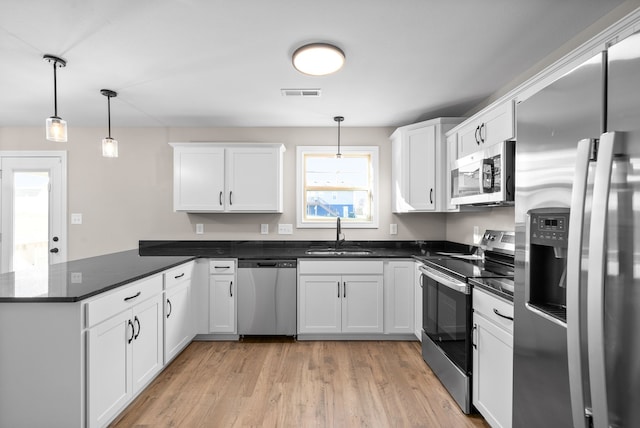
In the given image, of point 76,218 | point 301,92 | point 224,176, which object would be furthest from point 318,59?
point 76,218

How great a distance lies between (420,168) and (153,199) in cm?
317

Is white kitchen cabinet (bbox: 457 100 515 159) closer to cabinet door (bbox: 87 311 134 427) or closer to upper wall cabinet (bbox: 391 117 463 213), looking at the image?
upper wall cabinet (bbox: 391 117 463 213)

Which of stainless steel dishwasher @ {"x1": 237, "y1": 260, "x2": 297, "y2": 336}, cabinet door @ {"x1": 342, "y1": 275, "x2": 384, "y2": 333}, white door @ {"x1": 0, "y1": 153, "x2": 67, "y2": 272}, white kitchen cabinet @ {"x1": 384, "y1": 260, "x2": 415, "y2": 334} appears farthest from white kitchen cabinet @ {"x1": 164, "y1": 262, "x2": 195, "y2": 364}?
white door @ {"x1": 0, "y1": 153, "x2": 67, "y2": 272}

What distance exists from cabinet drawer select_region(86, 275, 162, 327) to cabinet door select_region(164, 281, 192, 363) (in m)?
0.25

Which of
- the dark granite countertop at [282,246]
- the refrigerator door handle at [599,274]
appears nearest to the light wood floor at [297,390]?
the dark granite countertop at [282,246]

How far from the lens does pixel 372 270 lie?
129 inches

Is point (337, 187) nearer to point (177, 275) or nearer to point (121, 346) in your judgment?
point (177, 275)

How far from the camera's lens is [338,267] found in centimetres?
328

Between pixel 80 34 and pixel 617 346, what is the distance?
2.84 metres

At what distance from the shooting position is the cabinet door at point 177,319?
2594 mm

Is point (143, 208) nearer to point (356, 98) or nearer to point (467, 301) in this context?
point (356, 98)

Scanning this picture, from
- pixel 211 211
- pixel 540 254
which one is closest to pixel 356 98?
pixel 211 211

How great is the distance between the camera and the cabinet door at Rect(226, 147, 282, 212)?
11.8ft

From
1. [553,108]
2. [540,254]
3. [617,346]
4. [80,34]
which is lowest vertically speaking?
[617,346]
